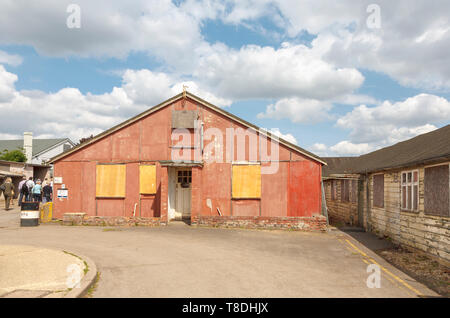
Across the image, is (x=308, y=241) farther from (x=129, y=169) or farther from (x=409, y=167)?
(x=129, y=169)

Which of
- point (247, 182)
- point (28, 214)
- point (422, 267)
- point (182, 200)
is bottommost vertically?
point (422, 267)

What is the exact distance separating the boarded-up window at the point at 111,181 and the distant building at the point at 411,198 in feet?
38.6

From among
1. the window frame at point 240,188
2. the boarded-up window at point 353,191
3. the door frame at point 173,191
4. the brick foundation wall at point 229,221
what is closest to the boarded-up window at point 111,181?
the brick foundation wall at point 229,221

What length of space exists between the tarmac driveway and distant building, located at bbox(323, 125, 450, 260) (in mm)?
1656

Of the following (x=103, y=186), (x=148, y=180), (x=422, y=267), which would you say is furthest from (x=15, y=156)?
(x=422, y=267)

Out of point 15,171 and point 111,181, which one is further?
point 15,171

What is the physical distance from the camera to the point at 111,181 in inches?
698

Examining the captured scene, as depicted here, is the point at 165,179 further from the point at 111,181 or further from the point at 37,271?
the point at 37,271

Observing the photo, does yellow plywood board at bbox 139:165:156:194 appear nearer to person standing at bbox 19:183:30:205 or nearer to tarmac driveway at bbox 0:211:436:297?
tarmac driveway at bbox 0:211:436:297

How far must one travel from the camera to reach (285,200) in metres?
16.9

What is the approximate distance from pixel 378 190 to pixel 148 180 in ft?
35.9

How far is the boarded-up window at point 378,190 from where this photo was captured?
1575cm
